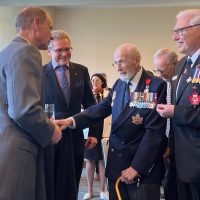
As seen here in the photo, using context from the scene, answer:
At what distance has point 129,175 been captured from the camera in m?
2.12

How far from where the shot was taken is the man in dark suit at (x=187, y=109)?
6.24 ft

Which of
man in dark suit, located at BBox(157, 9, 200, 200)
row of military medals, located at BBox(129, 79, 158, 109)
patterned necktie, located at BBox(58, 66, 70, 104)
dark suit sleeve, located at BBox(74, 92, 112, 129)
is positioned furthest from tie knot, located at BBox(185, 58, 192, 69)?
patterned necktie, located at BBox(58, 66, 70, 104)

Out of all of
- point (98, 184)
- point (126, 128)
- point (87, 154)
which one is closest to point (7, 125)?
point (126, 128)

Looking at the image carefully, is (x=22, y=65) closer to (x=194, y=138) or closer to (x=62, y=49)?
(x=62, y=49)

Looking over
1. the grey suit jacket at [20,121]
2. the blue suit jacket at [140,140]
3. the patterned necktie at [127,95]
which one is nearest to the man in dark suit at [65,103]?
the blue suit jacket at [140,140]

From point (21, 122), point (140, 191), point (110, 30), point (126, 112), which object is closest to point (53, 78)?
point (126, 112)

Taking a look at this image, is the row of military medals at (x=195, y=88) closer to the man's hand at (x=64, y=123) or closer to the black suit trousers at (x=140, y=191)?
the black suit trousers at (x=140, y=191)

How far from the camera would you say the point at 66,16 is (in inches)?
326

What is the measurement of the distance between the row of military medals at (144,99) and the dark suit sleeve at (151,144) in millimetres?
36

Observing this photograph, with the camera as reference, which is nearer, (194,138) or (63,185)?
(194,138)

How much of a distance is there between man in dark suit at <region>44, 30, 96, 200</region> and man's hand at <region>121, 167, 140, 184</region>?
440 millimetres

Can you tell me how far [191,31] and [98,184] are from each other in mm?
3186

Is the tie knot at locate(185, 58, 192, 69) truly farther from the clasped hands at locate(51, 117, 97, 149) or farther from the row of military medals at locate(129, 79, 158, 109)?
the clasped hands at locate(51, 117, 97, 149)

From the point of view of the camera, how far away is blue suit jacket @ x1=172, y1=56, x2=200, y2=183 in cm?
189
